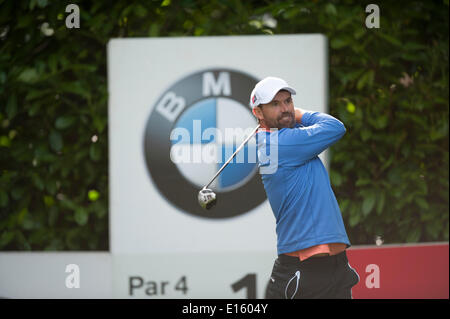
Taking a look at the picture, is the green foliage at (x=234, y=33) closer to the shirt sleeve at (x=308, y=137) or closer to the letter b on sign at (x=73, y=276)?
the letter b on sign at (x=73, y=276)

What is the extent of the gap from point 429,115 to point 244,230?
1110mm

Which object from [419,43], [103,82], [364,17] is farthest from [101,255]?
[419,43]

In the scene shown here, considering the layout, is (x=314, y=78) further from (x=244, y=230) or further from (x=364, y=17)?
(x=244, y=230)

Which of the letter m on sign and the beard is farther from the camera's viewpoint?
the letter m on sign

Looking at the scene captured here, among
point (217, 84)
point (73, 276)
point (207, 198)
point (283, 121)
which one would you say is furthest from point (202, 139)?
point (73, 276)

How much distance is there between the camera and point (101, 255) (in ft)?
8.80

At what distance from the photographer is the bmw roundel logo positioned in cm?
234

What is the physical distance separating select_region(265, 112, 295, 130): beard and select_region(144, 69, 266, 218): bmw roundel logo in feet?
1.83

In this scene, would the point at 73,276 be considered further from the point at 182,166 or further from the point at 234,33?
the point at 234,33

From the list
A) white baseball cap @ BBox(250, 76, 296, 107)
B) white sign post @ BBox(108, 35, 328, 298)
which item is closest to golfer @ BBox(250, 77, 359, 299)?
white baseball cap @ BBox(250, 76, 296, 107)

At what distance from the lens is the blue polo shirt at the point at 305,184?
69.4 inches

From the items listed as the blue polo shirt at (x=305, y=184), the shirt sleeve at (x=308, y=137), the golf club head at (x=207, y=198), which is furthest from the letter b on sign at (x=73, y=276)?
the shirt sleeve at (x=308, y=137)

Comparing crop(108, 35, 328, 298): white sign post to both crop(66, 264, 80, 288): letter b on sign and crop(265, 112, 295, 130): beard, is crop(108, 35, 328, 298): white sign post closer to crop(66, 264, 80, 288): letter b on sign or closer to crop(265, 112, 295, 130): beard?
crop(66, 264, 80, 288): letter b on sign

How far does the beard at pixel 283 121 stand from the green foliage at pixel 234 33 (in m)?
0.96
